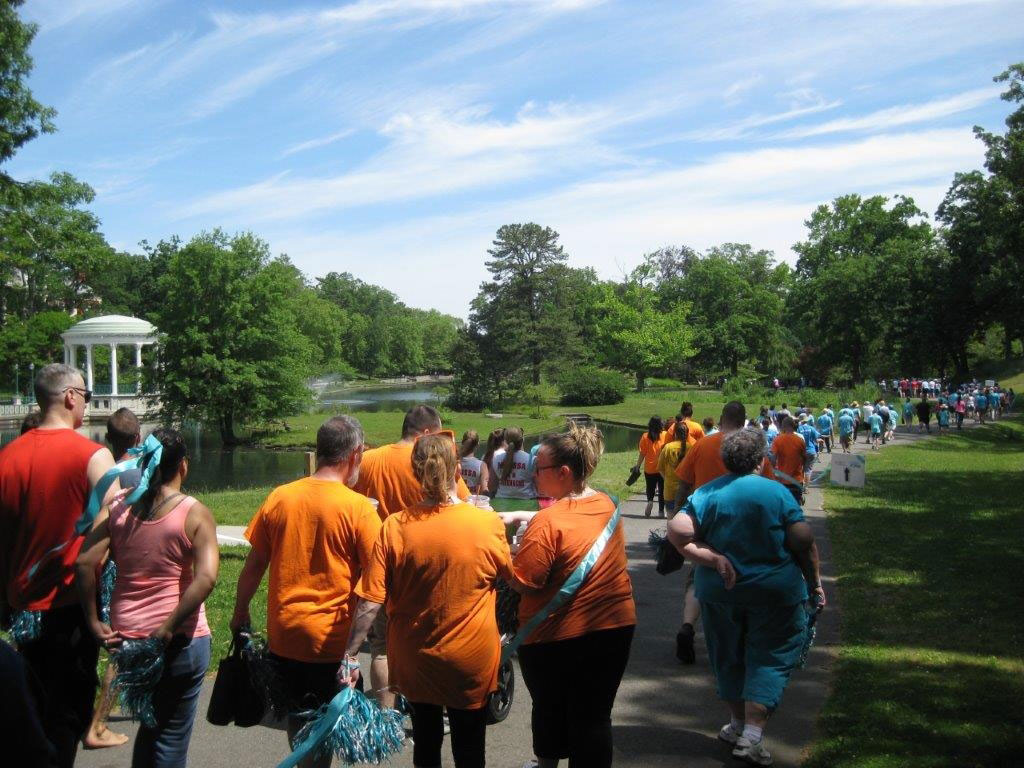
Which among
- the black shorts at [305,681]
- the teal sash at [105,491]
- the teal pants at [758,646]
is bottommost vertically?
the teal pants at [758,646]

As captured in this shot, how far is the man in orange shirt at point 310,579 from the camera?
3.86 meters

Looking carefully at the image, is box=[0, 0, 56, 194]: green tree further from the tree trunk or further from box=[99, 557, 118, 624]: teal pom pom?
the tree trunk

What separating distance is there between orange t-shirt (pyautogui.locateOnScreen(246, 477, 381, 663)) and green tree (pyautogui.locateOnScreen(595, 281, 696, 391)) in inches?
2858

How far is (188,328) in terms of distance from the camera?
42.0 metres

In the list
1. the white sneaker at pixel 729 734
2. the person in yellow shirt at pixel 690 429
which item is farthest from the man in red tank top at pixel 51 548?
the person in yellow shirt at pixel 690 429

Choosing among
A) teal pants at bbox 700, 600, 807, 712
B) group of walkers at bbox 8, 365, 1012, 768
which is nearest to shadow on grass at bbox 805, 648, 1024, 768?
teal pants at bbox 700, 600, 807, 712

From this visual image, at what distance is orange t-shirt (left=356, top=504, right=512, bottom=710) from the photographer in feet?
11.9

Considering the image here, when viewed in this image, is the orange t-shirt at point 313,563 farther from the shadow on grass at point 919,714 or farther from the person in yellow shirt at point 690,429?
the person in yellow shirt at point 690,429

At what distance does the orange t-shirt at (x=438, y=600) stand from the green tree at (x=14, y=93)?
16.6m

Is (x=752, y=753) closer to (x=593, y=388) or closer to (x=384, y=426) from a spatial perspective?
(x=384, y=426)

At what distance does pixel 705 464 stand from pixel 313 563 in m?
3.97

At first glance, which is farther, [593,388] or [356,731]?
[593,388]

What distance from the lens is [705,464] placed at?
704 cm

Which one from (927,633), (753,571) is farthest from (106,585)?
(927,633)
